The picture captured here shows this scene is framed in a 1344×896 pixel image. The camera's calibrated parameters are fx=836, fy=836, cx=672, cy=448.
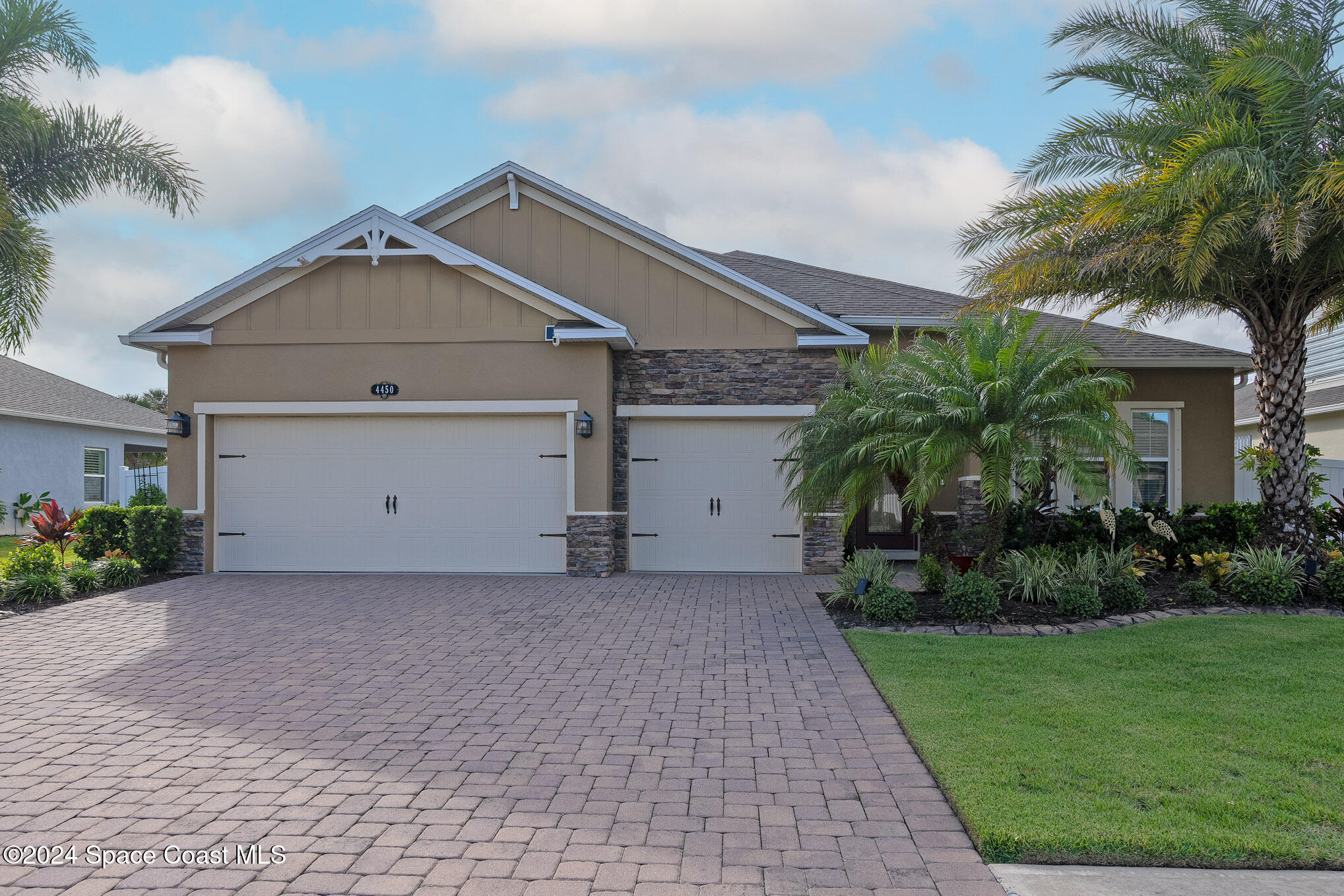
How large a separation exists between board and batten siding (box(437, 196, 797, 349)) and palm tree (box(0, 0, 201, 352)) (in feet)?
17.0

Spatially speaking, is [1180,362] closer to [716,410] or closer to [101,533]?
[716,410]

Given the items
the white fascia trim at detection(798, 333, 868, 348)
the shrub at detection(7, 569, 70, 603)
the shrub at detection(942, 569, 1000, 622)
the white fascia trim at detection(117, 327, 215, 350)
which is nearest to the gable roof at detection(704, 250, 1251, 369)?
the white fascia trim at detection(798, 333, 868, 348)

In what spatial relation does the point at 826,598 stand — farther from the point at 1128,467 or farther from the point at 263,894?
the point at 263,894

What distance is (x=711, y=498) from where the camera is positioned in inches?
475

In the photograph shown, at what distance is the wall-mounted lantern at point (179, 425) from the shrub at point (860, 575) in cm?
907

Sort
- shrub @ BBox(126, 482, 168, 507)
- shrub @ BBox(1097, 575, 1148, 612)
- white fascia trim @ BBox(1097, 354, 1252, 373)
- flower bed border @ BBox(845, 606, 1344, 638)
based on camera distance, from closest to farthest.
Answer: flower bed border @ BBox(845, 606, 1344, 638) < shrub @ BBox(1097, 575, 1148, 612) < white fascia trim @ BBox(1097, 354, 1252, 373) < shrub @ BBox(126, 482, 168, 507)

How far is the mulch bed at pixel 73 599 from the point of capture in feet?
30.0

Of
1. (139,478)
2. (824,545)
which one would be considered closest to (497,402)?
(824,545)

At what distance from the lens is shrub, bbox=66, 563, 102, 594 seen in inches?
397

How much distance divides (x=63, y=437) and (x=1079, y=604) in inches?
883

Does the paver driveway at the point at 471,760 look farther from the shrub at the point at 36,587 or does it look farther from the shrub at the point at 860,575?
the shrub at the point at 36,587

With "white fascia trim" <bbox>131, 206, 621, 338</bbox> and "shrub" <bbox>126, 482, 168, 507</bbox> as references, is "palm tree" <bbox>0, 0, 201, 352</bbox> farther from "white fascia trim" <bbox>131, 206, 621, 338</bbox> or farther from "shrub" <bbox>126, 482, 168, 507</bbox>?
"shrub" <bbox>126, 482, 168, 507</bbox>

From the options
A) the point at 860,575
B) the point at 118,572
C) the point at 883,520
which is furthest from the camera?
the point at 883,520

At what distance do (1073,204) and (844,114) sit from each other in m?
3.96
